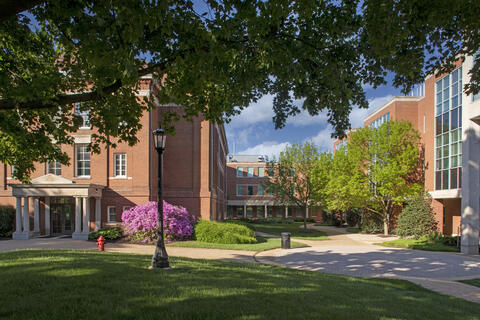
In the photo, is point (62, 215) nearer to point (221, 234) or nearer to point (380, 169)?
point (221, 234)

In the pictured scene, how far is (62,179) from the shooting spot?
21250mm

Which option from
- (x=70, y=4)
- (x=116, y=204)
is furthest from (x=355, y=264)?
(x=116, y=204)

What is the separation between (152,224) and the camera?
19141 millimetres

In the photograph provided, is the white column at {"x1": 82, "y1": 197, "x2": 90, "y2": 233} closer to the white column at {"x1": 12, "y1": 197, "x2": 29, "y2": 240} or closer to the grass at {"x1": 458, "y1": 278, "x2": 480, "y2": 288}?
the white column at {"x1": 12, "y1": 197, "x2": 29, "y2": 240}

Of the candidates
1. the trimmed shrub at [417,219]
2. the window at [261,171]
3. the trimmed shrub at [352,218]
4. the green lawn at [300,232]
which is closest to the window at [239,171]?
the window at [261,171]

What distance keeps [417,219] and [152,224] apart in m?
19.6

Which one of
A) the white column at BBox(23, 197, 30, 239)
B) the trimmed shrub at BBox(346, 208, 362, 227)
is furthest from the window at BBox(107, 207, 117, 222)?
the trimmed shrub at BBox(346, 208, 362, 227)

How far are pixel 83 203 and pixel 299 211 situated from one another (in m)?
42.7

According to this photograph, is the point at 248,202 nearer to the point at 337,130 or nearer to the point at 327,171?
the point at 327,171

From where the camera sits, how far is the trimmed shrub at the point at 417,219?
2384 centimetres

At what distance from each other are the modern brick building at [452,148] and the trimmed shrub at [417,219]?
85 centimetres

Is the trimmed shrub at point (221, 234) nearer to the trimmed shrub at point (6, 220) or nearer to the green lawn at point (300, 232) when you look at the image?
the green lawn at point (300, 232)

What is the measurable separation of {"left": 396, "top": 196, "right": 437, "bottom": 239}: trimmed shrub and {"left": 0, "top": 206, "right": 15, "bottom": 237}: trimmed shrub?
2896cm

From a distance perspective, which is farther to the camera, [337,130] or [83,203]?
[83,203]
